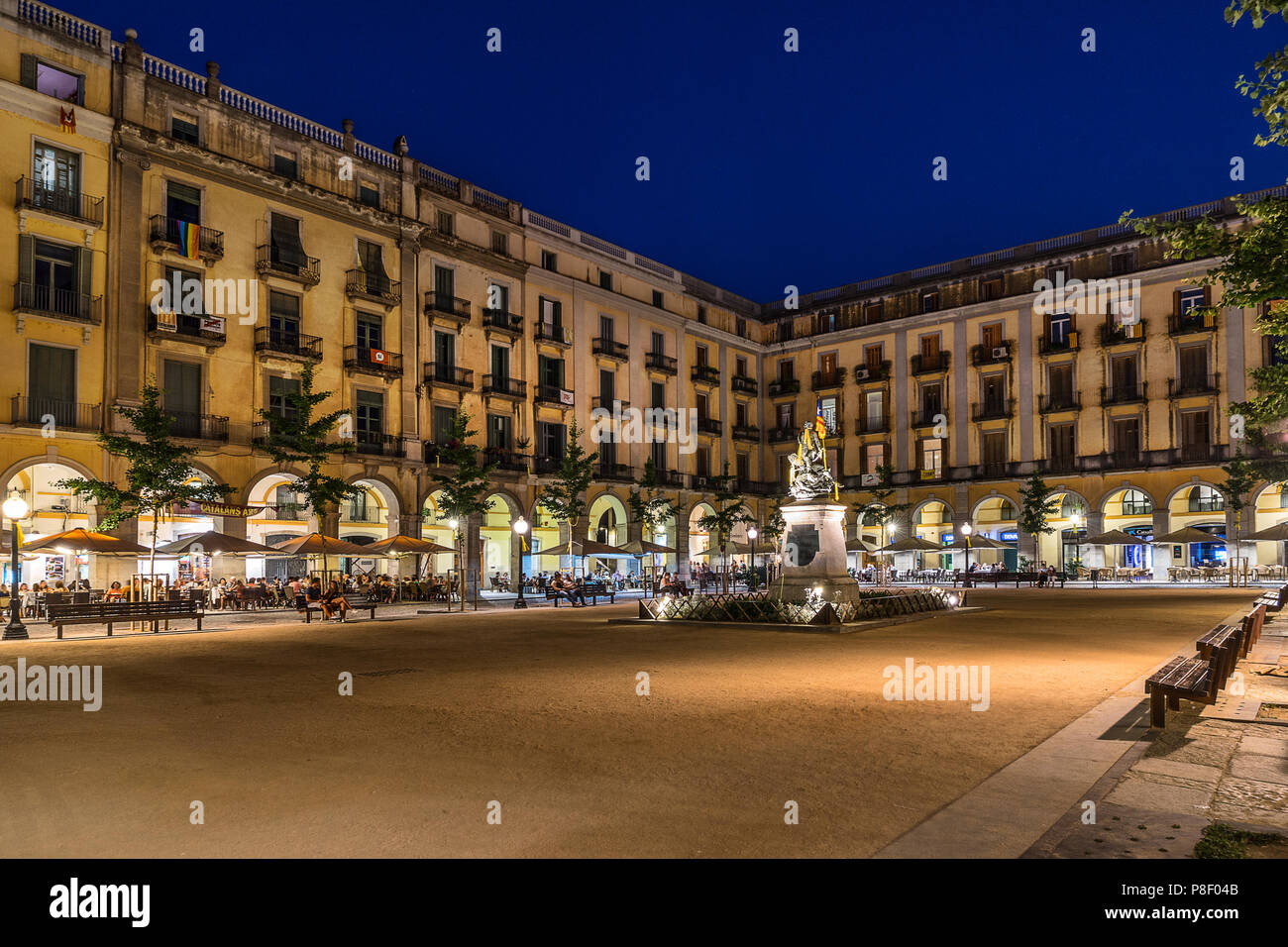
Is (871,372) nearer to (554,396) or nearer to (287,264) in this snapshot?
(554,396)

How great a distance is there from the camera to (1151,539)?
136 feet

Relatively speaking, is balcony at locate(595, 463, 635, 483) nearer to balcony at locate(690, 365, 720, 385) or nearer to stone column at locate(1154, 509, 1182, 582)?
balcony at locate(690, 365, 720, 385)

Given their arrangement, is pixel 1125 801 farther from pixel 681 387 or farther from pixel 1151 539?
pixel 681 387

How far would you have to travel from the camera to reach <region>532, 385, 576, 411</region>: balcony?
142 feet

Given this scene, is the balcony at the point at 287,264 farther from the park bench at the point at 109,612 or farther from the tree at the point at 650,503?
the tree at the point at 650,503

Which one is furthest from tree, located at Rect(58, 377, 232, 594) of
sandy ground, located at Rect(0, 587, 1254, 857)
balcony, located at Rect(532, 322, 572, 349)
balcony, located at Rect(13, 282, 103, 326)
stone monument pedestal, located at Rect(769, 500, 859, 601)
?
balcony, located at Rect(532, 322, 572, 349)

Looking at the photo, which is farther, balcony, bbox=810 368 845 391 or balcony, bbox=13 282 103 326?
balcony, bbox=810 368 845 391

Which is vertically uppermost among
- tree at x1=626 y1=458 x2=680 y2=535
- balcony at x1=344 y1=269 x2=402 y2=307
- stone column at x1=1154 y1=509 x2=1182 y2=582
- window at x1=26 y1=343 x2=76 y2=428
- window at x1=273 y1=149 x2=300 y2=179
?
window at x1=273 y1=149 x2=300 y2=179

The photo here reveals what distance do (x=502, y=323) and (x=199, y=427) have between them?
1507 centimetres

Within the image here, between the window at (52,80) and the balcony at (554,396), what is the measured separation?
21.2 meters

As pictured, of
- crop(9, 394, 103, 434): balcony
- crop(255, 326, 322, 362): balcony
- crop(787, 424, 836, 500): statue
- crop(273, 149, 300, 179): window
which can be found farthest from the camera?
crop(273, 149, 300, 179): window

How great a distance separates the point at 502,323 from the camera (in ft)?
137

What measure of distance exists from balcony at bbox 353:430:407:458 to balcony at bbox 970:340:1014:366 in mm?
32207

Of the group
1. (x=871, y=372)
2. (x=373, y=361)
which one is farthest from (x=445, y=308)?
(x=871, y=372)
